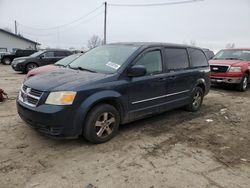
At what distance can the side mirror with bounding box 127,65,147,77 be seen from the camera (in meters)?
4.16

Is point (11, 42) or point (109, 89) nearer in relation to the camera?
point (109, 89)

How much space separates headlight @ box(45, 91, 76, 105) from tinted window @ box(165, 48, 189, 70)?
246 cm

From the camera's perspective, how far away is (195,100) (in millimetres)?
6297

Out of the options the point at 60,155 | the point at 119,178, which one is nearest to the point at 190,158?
the point at 119,178

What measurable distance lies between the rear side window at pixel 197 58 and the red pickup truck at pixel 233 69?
11.7 feet

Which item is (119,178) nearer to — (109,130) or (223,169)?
(109,130)

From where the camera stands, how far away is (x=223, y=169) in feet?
11.1

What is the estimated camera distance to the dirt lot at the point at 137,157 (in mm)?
3006

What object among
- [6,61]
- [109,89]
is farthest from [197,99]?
[6,61]

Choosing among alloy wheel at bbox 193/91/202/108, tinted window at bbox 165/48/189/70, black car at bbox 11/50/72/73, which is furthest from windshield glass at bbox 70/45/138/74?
black car at bbox 11/50/72/73

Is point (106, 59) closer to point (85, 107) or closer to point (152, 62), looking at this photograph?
point (152, 62)

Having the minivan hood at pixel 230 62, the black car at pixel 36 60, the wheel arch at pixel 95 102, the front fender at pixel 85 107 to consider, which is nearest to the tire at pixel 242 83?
the minivan hood at pixel 230 62

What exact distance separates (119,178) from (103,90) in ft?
4.76

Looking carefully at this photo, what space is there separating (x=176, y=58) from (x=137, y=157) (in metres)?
2.75
